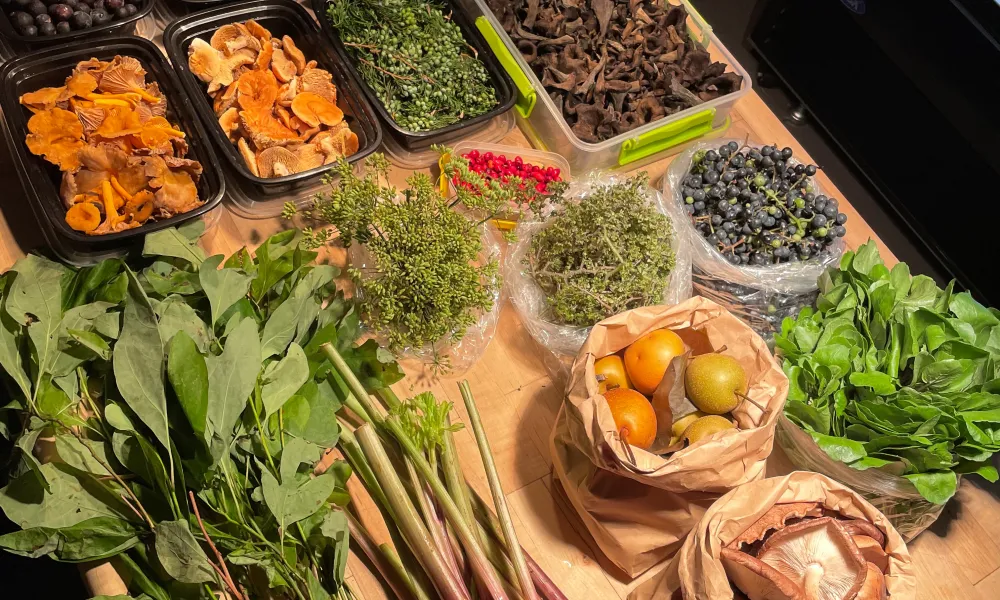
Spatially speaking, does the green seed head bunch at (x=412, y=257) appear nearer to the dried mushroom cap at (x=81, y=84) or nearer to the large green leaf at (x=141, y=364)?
the large green leaf at (x=141, y=364)

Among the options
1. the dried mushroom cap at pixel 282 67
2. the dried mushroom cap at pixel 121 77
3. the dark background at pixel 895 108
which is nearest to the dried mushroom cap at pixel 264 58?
the dried mushroom cap at pixel 282 67

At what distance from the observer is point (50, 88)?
Result: 1.33 meters

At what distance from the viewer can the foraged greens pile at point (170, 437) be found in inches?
37.7

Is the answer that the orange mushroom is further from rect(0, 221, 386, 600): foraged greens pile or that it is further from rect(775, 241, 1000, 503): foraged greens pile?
rect(775, 241, 1000, 503): foraged greens pile

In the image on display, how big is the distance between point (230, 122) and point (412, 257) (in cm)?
51

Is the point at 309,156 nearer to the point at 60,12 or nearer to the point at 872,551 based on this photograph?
the point at 60,12

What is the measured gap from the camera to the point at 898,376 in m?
1.26

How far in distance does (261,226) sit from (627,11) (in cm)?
95

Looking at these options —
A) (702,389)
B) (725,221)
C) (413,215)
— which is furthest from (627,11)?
(702,389)

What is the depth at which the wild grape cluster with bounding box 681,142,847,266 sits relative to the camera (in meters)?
1.43

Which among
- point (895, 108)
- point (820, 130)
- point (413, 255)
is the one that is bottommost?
point (820, 130)

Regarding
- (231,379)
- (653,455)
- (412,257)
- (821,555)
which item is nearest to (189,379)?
(231,379)

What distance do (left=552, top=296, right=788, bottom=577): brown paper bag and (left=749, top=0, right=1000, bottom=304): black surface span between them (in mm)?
1092

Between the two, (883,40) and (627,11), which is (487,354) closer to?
(627,11)
